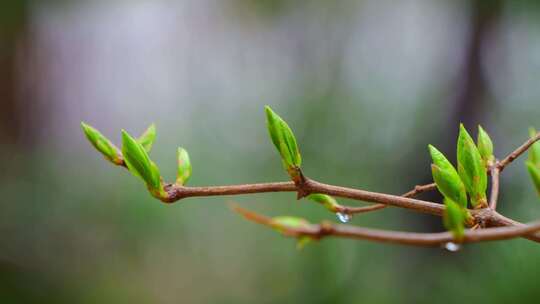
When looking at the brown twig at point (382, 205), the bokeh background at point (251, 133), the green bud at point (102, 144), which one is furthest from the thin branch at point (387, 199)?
the bokeh background at point (251, 133)

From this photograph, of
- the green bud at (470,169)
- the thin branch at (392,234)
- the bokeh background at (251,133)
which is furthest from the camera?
the bokeh background at (251,133)

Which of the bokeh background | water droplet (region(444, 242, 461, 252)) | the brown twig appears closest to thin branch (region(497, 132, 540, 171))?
the brown twig

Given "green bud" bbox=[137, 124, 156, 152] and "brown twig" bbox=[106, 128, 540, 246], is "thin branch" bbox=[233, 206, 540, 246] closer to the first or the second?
"brown twig" bbox=[106, 128, 540, 246]

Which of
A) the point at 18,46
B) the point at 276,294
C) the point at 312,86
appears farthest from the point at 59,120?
the point at 276,294

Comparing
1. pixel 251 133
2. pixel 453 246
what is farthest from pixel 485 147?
pixel 251 133

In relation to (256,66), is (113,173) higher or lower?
lower

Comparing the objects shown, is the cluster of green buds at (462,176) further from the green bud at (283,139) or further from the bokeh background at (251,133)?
the bokeh background at (251,133)

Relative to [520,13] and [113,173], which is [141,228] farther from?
[520,13]

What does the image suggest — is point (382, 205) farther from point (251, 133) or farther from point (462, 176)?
point (251, 133)
